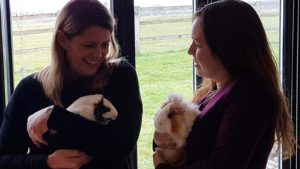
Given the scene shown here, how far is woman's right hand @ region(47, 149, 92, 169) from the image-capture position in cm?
135

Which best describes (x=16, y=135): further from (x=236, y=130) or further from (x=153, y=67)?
(x=153, y=67)

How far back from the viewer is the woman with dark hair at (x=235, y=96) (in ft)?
3.72

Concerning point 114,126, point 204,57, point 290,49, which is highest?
point 204,57

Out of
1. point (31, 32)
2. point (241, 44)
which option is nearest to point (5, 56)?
point (31, 32)

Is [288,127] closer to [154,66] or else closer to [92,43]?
[92,43]

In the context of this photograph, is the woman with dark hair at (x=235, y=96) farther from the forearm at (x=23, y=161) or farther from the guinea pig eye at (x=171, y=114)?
the forearm at (x=23, y=161)

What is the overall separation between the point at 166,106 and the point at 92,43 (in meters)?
0.35

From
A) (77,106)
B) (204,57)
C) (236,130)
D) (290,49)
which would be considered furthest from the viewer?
(290,49)

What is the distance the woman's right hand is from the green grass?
2.59 feet

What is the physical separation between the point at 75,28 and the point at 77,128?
1.16 feet

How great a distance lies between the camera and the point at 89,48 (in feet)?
4.79

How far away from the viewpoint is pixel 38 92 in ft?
4.91

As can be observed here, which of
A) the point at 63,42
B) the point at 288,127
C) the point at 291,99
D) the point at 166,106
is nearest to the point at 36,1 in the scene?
the point at 63,42

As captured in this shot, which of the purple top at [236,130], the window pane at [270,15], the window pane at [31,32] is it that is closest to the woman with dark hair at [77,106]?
the purple top at [236,130]
